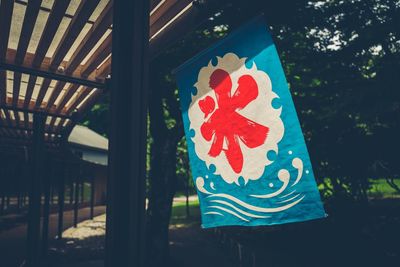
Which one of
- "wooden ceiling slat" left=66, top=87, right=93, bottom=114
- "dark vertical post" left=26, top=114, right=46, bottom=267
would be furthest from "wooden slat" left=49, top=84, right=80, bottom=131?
"dark vertical post" left=26, top=114, right=46, bottom=267

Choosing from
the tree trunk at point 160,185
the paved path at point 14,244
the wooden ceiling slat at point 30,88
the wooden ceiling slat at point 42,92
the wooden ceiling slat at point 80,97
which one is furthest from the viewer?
the paved path at point 14,244

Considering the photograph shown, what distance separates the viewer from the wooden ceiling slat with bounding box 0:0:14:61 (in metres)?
3.62

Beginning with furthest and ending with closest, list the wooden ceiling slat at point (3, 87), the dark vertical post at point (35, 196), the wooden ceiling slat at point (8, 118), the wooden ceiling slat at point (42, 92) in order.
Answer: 1. the wooden ceiling slat at point (8, 118)
2. the dark vertical post at point (35, 196)
3. the wooden ceiling slat at point (42, 92)
4. the wooden ceiling slat at point (3, 87)

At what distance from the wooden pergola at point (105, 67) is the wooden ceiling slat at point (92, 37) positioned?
0.5 inches

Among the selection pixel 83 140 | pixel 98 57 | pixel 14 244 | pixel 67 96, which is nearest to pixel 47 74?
pixel 98 57

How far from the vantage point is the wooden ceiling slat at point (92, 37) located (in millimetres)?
3797

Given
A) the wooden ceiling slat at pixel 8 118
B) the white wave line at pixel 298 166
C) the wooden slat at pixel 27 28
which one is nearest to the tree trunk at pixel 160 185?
the wooden ceiling slat at pixel 8 118

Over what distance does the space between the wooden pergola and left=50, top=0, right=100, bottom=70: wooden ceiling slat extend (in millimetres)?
11

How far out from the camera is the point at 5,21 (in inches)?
155

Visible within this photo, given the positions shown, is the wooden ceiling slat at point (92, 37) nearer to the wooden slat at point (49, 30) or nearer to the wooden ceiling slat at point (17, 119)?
the wooden slat at point (49, 30)

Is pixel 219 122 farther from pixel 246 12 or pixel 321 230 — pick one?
pixel 321 230

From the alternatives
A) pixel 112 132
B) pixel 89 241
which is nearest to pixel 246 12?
pixel 112 132

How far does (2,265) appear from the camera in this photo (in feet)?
33.7

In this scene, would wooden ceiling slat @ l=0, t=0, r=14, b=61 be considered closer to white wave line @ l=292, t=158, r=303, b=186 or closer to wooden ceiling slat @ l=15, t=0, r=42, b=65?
wooden ceiling slat @ l=15, t=0, r=42, b=65
